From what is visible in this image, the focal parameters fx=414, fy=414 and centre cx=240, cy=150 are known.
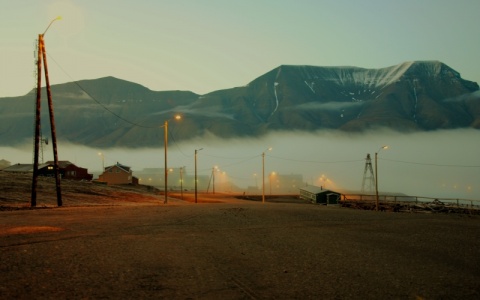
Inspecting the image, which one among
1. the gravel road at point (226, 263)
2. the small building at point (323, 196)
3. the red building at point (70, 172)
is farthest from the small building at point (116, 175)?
the gravel road at point (226, 263)

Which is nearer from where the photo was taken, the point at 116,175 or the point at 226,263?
the point at 226,263

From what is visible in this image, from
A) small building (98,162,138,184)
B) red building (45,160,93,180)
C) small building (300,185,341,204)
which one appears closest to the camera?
small building (300,185,341,204)

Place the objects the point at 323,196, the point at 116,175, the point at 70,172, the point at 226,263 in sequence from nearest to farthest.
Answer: the point at 226,263 < the point at 323,196 < the point at 70,172 < the point at 116,175

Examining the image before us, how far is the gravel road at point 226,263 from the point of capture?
9.04 meters

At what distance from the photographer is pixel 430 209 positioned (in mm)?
69438

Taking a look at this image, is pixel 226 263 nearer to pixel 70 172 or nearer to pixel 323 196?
pixel 323 196

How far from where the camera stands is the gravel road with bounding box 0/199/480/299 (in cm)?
904

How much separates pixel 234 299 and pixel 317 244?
8.01 metres

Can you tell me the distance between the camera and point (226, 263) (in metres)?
11.9

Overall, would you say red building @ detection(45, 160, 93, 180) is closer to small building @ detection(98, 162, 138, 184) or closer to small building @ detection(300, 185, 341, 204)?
small building @ detection(98, 162, 138, 184)

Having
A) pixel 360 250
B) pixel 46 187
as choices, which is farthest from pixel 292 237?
pixel 46 187

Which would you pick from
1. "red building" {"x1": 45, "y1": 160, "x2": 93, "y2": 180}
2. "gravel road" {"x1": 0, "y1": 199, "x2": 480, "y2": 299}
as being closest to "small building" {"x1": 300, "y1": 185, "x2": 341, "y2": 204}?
"red building" {"x1": 45, "y1": 160, "x2": 93, "y2": 180}

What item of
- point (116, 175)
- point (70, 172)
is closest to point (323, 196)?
point (116, 175)

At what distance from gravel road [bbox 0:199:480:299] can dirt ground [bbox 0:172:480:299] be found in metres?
0.03
